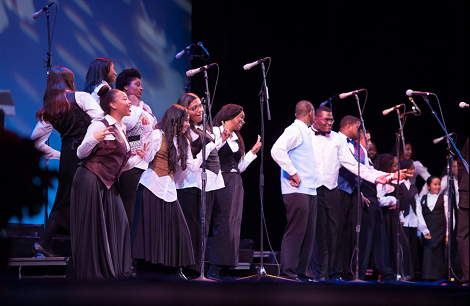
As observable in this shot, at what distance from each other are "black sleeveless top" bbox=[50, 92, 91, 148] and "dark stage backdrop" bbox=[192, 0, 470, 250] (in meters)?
2.97

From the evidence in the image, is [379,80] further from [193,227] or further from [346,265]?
[193,227]

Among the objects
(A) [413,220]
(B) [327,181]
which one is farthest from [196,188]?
(A) [413,220]

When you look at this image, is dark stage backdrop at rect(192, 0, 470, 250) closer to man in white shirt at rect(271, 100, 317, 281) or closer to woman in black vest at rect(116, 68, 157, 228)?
man in white shirt at rect(271, 100, 317, 281)

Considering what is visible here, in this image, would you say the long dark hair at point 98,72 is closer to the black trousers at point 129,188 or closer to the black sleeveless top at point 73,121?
the black sleeveless top at point 73,121

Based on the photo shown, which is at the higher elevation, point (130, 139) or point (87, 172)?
point (130, 139)

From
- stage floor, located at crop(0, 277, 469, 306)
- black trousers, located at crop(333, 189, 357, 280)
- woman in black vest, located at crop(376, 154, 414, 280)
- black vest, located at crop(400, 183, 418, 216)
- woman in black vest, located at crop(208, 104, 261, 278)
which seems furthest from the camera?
black vest, located at crop(400, 183, 418, 216)

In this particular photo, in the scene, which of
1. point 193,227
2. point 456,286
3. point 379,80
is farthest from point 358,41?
point 456,286

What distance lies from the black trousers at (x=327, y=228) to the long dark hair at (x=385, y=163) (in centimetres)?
159

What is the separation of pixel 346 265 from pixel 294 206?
1331mm

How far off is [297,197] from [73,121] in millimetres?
2360

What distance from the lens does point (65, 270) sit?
4461mm

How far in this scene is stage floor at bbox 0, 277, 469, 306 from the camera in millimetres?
864

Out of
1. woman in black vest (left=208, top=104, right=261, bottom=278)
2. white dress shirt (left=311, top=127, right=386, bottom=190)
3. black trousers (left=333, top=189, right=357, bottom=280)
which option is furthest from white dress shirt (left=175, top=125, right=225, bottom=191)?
black trousers (left=333, top=189, right=357, bottom=280)

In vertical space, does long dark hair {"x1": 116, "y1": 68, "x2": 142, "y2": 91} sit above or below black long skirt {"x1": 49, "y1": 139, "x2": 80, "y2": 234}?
above
